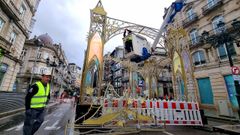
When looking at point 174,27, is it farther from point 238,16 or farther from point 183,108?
point 238,16

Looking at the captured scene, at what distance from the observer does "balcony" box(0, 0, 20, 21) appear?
999 cm

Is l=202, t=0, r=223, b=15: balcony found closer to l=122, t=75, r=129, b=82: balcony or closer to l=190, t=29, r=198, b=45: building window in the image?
l=190, t=29, r=198, b=45: building window

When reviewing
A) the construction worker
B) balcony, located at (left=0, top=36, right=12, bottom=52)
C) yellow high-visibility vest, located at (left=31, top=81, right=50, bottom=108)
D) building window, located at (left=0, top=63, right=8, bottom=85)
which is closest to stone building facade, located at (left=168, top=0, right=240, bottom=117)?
the construction worker

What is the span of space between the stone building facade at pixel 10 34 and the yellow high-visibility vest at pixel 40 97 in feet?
29.5

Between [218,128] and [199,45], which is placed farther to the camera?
[199,45]

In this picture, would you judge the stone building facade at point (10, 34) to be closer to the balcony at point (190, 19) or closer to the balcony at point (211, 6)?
the balcony at point (190, 19)

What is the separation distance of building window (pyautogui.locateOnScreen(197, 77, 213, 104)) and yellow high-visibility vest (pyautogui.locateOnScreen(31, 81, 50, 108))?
49.8 ft

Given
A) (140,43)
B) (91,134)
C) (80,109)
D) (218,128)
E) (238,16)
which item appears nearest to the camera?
(91,134)

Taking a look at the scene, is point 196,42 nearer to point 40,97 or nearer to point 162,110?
point 162,110

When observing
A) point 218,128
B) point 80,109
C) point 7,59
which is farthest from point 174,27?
point 7,59

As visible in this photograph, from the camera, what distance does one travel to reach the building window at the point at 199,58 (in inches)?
560

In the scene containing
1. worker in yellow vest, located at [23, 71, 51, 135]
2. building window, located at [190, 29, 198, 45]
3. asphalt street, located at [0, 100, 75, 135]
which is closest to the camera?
worker in yellow vest, located at [23, 71, 51, 135]

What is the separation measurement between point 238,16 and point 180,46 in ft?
27.4

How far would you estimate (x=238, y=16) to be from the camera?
1122cm
